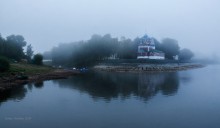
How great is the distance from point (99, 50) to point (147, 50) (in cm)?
2380

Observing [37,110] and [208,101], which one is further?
[208,101]

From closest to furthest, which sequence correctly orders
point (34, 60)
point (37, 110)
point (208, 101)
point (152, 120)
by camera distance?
point (152, 120)
point (37, 110)
point (208, 101)
point (34, 60)

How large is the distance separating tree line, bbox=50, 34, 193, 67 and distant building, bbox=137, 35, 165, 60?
4.76 metres

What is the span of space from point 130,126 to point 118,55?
12000 cm

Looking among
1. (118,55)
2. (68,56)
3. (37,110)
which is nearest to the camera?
(37,110)

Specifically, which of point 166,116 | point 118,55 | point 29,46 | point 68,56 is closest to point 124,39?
point 118,55

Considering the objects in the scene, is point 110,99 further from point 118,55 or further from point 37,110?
point 118,55

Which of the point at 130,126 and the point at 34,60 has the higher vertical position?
the point at 34,60

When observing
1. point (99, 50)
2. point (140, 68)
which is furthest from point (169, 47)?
point (140, 68)

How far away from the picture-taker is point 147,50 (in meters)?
140

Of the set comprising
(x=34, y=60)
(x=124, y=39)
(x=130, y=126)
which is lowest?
(x=130, y=126)

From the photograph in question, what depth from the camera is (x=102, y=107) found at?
40.9 m

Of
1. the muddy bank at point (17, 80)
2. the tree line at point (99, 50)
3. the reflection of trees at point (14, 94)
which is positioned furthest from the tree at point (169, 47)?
the reflection of trees at point (14, 94)

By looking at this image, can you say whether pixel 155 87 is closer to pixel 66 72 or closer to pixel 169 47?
pixel 66 72
